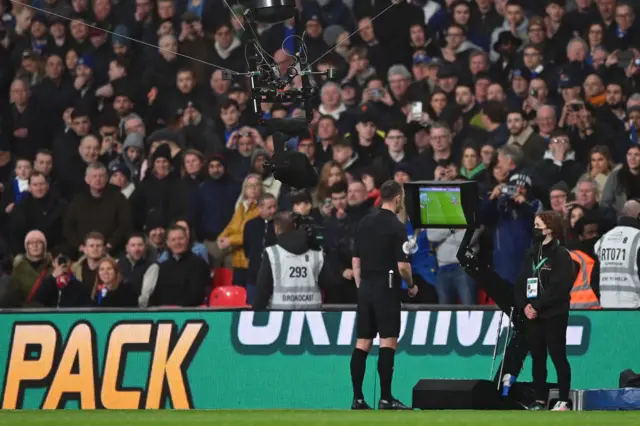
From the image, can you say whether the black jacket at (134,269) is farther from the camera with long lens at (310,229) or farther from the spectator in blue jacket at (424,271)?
the spectator in blue jacket at (424,271)

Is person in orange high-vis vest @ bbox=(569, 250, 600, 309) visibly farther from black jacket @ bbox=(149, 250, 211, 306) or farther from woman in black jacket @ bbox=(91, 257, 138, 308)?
woman in black jacket @ bbox=(91, 257, 138, 308)

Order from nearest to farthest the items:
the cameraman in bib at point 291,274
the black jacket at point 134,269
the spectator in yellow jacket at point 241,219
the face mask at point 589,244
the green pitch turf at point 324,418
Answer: the green pitch turf at point 324,418 → the cameraman in bib at point 291,274 → the face mask at point 589,244 → the black jacket at point 134,269 → the spectator in yellow jacket at point 241,219

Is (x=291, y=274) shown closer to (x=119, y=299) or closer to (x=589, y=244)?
(x=119, y=299)

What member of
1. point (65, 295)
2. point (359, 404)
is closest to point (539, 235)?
point (359, 404)

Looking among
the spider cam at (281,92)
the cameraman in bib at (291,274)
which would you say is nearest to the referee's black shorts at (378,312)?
the spider cam at (281,92)

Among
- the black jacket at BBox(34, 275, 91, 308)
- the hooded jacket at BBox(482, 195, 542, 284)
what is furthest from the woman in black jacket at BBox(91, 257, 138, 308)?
the hooded jacket at BBox(482, 195, 542, 284)

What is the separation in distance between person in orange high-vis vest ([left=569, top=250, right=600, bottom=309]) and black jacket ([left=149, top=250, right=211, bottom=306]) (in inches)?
168

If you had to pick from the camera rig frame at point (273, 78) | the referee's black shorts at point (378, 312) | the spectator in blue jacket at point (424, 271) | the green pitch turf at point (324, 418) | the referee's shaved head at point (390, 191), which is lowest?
the green pitch turf at point (324, 418)

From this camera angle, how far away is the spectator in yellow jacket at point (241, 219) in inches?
767

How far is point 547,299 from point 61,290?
6.26 m

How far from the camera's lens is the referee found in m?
15.4

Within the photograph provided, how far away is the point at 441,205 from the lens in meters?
15.7

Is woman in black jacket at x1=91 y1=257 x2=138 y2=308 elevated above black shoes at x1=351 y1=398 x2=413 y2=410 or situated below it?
above

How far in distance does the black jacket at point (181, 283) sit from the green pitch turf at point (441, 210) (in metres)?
3.79
